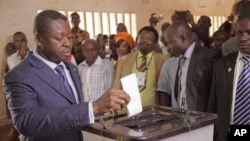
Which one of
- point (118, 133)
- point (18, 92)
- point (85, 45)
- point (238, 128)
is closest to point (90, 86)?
point (85, 45)

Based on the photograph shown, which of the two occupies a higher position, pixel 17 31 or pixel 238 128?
pixel 17 31

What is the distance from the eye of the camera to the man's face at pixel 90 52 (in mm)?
3416

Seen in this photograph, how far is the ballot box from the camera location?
3.44ft

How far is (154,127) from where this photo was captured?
Answer: 1125 mm

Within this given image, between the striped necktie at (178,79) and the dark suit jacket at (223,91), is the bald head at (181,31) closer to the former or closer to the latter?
the striped necktie at (178,79)

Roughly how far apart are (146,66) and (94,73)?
2.31 feet

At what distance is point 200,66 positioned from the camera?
7.36 feet

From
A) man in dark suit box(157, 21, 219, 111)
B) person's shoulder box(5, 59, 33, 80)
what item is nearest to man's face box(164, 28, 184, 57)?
man in dark suit box(157, 21, 219, 111)

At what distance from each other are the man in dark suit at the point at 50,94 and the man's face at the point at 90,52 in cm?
185

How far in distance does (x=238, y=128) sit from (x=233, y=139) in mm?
82

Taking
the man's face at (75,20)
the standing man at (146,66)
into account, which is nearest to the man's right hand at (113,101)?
the standing man at (146,66)

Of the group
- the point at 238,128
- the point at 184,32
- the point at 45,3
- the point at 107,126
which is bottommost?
the point at 238,128

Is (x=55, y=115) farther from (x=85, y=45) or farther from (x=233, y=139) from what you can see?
(x=85, y=45)

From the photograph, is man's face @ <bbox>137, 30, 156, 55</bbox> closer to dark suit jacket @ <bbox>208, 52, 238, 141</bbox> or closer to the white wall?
dark suit jacket @ <bbox>208, 52, 238, 141</bbox>
